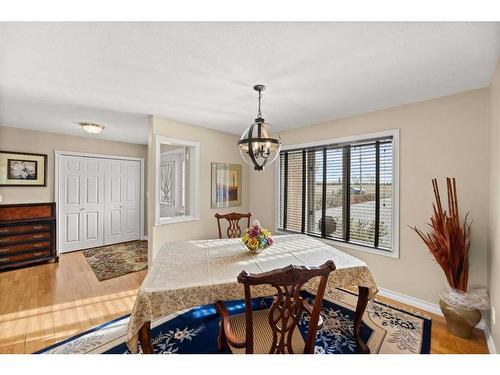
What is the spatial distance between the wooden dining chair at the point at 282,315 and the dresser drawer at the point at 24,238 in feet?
13.3

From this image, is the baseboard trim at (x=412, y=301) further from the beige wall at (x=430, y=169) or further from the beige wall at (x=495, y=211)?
the beige wall at (x=495, y=211)

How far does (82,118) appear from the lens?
3.21 m

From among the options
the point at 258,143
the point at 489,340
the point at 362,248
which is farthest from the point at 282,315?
the point at 362,248

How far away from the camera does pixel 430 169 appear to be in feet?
7.88

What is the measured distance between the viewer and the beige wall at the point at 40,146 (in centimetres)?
375

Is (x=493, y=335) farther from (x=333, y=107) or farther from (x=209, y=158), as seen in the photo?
(x=209, y=158)

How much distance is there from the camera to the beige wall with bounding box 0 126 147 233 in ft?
12.3

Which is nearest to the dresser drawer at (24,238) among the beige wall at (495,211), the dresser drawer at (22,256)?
the dresser drawer at (22,256)

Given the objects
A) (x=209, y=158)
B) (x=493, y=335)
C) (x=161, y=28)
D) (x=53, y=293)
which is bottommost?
(x=53, y=293)

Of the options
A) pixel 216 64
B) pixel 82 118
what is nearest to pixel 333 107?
pixel 216 64

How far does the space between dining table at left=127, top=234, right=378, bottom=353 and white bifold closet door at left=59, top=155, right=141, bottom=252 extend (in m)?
3.61

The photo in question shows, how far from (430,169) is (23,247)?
5.86m

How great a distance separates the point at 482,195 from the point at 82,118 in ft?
16.1

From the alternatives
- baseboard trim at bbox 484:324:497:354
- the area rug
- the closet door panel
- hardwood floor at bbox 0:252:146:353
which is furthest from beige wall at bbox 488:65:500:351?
the closet door panel
